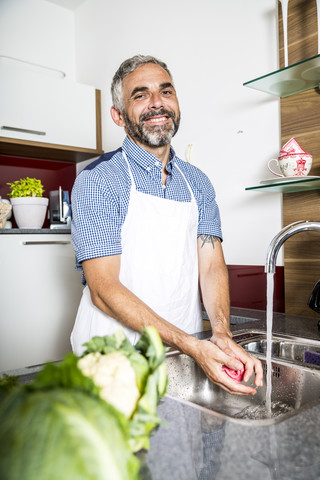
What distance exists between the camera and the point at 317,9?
140 centimetres

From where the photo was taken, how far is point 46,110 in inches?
103

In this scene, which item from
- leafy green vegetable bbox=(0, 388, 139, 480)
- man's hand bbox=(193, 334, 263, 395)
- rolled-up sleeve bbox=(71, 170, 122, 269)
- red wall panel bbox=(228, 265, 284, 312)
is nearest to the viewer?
leafy green vegetable bbox=(0, 388, 139, 480)

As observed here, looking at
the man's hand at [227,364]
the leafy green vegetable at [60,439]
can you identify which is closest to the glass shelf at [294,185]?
the man's hand at [227,364]

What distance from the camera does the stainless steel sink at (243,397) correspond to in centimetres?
94

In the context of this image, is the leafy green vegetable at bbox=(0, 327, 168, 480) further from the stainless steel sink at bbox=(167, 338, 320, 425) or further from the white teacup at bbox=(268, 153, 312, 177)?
the white teacup at bbox=(268, 153, 312, 177)

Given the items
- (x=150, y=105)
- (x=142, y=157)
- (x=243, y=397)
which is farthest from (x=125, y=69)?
(x=243, y=397)

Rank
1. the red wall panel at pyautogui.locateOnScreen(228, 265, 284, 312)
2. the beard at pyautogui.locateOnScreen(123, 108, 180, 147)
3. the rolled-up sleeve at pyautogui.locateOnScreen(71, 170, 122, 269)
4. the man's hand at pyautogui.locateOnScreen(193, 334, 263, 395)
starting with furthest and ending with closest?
1. the red wall panel at pyautogui.locateOnScreen(228, 265, 284, 312)
2. the beard at pyautogui.locateOnScreen(123, 108, 180, 147)
3. the rolled-up sleeve at pyautogui.locateOnScreen(71, 170, 122, 269)
4. the man's hand at pyautogui.locateOnScreen(193, 334, 263, 395)

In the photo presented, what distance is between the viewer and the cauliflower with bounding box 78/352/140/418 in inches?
15.4

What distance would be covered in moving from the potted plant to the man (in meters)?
1.25

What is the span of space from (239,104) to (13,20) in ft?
5.98

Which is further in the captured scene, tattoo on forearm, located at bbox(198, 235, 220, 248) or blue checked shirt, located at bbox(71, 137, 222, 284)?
tattoo on forearm, located at bbox(198, 235, 220, 248)

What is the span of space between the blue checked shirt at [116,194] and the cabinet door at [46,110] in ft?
4.55

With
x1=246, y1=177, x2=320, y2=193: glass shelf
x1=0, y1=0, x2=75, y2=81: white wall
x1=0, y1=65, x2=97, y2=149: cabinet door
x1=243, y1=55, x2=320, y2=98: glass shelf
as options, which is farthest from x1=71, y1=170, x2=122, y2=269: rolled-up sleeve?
x1=0, y1=0, x2=75, y2=81: white wall

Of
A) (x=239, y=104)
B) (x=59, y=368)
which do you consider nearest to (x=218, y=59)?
(x=239, y=104)
